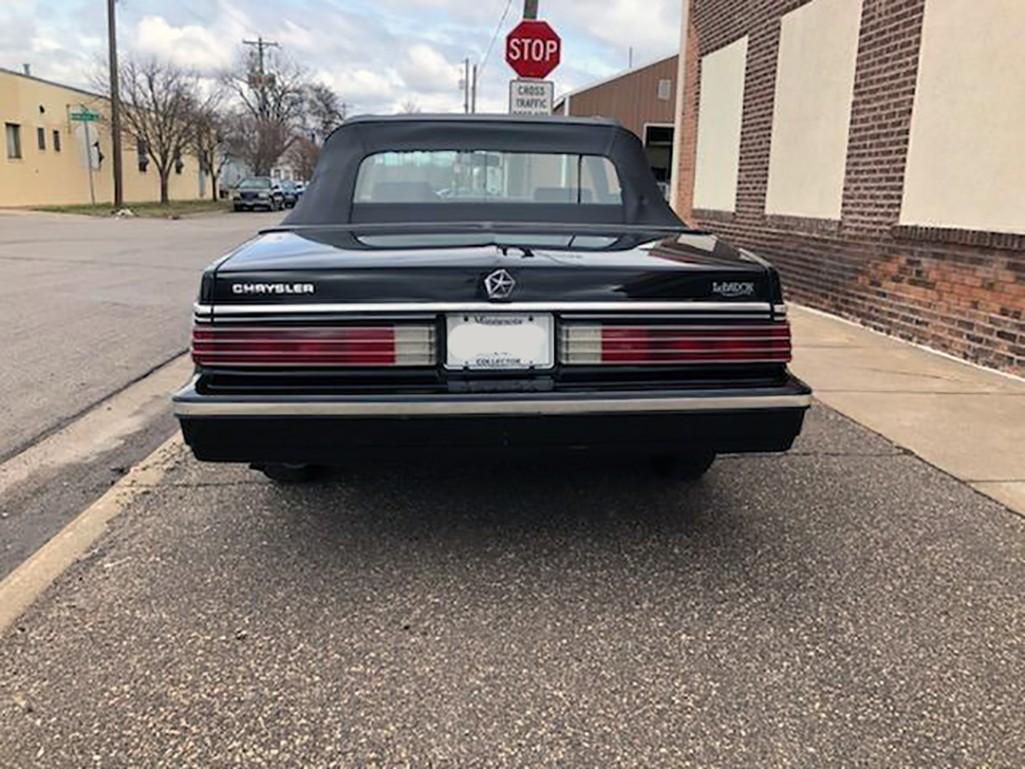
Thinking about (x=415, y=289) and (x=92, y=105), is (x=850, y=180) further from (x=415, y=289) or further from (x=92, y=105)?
(x=92, y=105)

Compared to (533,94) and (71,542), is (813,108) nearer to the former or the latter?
(533,94)

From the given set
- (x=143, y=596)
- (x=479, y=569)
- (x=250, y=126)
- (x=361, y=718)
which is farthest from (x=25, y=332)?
(x=250, y=126)

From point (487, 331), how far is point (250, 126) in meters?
64.6

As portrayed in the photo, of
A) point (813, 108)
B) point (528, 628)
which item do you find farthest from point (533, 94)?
point (528, 628)

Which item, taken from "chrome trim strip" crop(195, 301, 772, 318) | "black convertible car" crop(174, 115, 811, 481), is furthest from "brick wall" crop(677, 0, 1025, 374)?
"chrome trim strip" crop(195, 301, 772, 318)

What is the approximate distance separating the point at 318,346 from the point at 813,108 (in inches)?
316

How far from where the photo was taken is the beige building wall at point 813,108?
8.84 meters

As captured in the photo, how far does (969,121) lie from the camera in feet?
22.7

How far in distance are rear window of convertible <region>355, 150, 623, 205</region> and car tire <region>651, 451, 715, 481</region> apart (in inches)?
48.5

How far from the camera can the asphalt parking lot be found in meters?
2.38

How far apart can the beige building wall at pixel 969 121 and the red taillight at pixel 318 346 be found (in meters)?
5.19

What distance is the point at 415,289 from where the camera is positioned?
2.95m

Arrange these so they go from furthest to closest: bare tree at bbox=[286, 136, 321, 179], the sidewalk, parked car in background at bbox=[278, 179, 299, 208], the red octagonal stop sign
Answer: bare tree at bbox=[286, 136, 321, 179] → parked car in background at bbox=[278, 179, 299, 208] → the red octagonal stop sign → the sidewalk

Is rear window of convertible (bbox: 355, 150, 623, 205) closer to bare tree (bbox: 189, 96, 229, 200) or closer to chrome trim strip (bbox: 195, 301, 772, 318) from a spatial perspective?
chrome trim strip (bbox: 195, 301, 772, 318)
